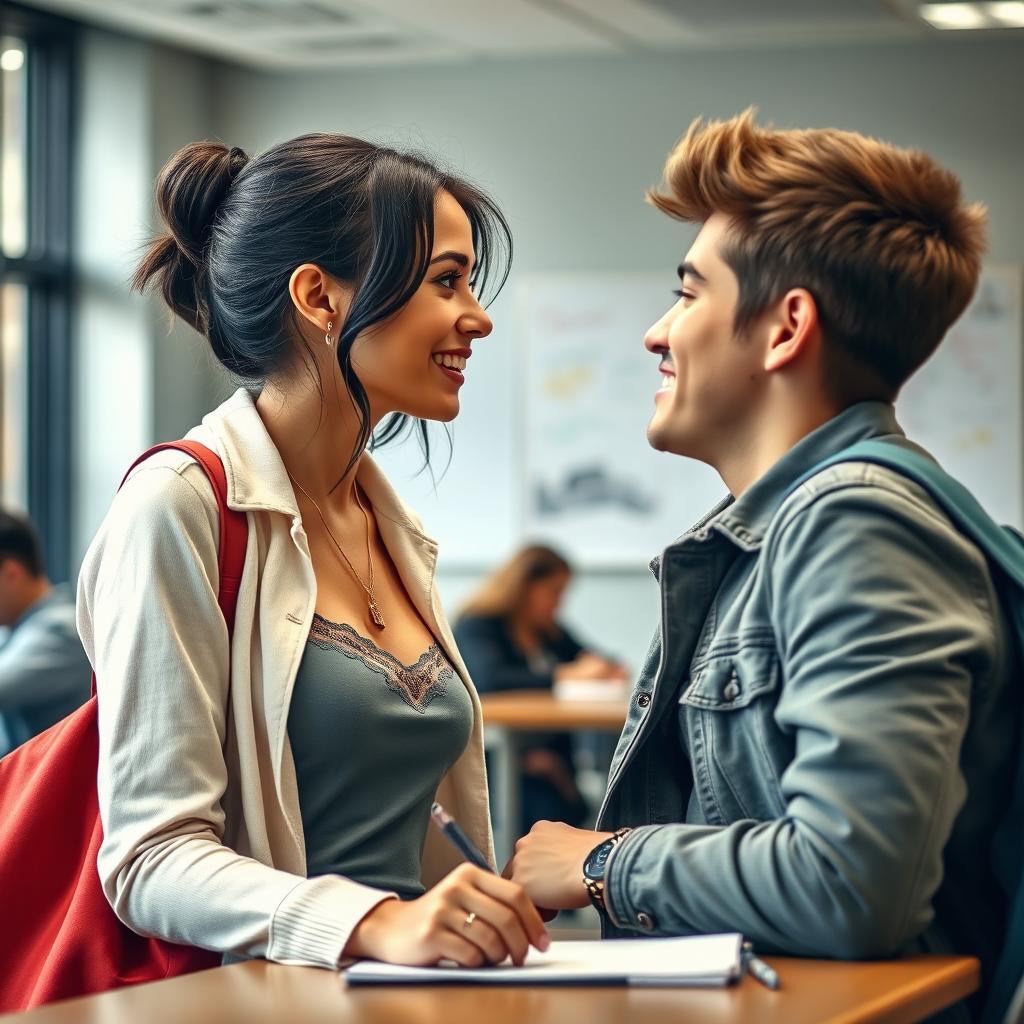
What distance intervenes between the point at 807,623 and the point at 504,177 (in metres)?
5.73

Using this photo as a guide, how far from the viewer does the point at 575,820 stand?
18.1ft

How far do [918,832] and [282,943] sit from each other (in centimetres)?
53

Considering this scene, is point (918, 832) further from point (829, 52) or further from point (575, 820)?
point (829, 52)

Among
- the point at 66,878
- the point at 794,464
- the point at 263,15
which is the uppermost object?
the point at 263,15

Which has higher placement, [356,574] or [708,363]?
[708,363]

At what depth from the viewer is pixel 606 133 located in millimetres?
6656

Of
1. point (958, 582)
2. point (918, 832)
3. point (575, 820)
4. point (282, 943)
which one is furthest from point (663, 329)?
point (575, 820)

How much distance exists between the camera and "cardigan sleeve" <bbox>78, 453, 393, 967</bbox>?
1387 millimetres

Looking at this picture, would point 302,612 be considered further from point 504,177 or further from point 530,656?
point 504,177

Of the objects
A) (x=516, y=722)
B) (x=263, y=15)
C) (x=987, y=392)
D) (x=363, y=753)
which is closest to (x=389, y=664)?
(x=363, y=753)

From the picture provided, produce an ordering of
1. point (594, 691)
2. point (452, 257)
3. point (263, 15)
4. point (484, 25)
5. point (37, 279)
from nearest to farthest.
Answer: point (452, 257) → point (594, 691) → point (263, 15) → point (484, 25) → point (37, 279)

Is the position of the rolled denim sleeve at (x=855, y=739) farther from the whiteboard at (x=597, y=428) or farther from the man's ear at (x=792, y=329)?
the whiteboard at (x=597, y=428)

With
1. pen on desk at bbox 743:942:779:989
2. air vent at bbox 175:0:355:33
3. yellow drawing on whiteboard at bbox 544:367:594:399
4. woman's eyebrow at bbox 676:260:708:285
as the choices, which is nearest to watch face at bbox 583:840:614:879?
pen on desk at bbox 743:942:779:989

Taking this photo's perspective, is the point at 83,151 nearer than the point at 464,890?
No
